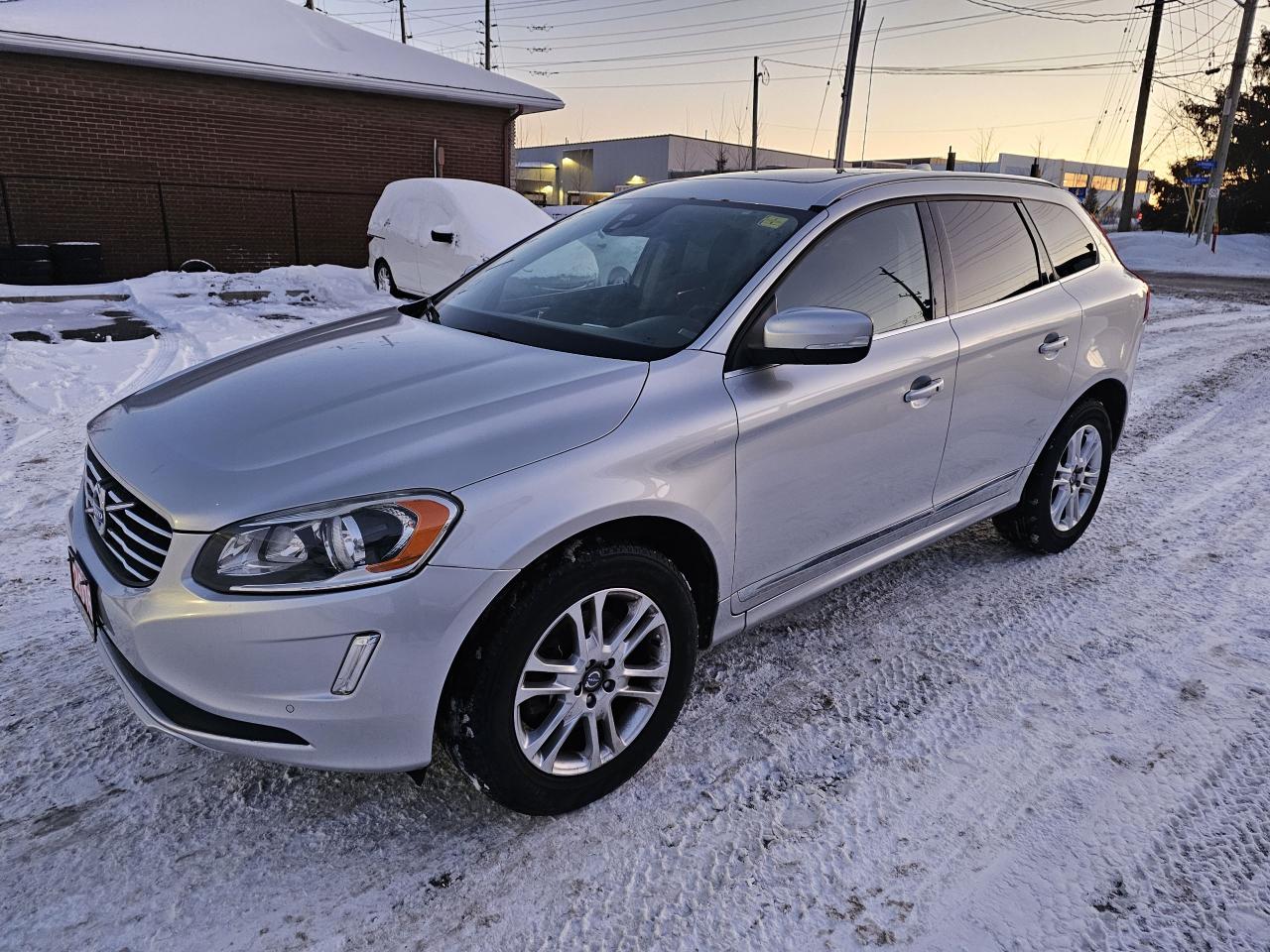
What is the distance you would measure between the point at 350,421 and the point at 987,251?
9.03 feet

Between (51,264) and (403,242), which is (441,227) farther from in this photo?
(51,264)

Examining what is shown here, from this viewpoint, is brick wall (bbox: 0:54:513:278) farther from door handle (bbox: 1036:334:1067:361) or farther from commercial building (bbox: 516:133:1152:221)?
commercial building (bbox: 516:133:1152:221)

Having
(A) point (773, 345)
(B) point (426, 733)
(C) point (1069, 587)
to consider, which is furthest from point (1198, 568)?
(B) point (426, 733)

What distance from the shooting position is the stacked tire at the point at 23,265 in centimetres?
1263

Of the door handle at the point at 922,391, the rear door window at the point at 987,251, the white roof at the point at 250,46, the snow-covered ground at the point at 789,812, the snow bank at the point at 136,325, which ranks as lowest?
the snow-covered ground at the point at 789,812

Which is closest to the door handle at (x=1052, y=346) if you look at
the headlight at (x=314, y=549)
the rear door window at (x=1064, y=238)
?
the rear door window at (x=1064, y=238)

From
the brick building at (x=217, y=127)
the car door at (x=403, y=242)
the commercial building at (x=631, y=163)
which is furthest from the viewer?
the commercial building at (x=631, y=163)

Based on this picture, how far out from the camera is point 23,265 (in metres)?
12.6

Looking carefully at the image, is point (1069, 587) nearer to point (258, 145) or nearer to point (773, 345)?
point (773, 345)

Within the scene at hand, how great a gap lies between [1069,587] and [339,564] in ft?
11.0

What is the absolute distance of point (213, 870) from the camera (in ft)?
7.43

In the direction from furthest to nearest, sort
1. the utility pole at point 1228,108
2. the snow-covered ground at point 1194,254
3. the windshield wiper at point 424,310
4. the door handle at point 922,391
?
the utility pole at point 1228,108 → the snow-covered ground at point 1194,254 → the windshield wiper at point 424,310 → the door handle at point 922,391

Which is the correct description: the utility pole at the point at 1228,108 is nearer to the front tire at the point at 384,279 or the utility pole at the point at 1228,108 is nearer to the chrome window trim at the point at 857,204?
the front tire at the point at 384,279

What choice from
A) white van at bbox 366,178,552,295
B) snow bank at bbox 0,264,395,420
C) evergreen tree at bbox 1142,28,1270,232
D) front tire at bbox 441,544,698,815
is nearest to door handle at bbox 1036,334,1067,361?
front tire at bbox 441,544,698,815
